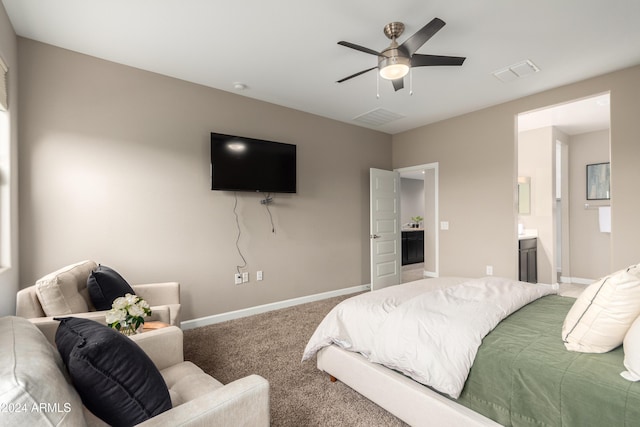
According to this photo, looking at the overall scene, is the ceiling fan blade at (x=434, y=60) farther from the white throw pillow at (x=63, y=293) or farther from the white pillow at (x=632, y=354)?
the white throw pillow at (x=63, y=293)

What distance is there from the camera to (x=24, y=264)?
2.59 metres

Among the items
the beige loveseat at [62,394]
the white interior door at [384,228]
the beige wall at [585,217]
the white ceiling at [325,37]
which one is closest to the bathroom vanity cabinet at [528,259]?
the beige wall at [585,217]

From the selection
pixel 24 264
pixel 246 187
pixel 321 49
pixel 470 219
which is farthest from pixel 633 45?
pixel 24 264

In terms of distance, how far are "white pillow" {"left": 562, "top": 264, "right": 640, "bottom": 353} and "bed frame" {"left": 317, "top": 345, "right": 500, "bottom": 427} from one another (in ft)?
1.91

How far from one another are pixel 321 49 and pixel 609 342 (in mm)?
2861

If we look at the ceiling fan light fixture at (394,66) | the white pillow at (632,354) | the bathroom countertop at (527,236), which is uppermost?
the ceiling fan light fixture at (394,66)

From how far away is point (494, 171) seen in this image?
13.9ft

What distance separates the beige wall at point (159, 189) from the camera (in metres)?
2.70

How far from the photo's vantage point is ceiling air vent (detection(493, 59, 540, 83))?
10.1 ft

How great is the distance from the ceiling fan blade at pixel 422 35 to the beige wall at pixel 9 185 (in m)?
2.91

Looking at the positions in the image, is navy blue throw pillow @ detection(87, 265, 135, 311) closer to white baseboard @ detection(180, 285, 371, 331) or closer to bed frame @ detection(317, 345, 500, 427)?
white baseboard @ detection(180, 285, 371, 331)

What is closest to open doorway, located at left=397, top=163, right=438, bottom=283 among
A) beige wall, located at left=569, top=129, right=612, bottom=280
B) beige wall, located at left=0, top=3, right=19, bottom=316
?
beige wall, located at left=569, top=129, right=612, bottom=280

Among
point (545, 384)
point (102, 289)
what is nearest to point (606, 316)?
point (545, 384)

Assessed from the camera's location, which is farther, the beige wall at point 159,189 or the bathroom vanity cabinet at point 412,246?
the bathroom vanity cabinet at point 412,246
